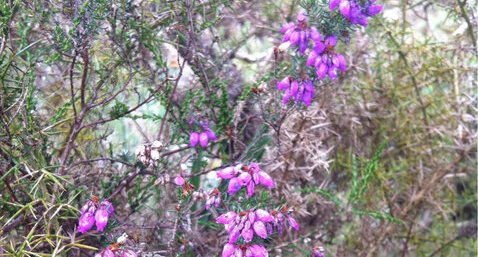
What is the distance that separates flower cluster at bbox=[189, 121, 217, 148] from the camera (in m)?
1.96

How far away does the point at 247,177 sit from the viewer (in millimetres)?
1632

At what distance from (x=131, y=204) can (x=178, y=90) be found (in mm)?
469

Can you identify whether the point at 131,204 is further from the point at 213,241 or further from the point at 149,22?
the point at 149,22

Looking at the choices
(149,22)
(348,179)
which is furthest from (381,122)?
(149,22)

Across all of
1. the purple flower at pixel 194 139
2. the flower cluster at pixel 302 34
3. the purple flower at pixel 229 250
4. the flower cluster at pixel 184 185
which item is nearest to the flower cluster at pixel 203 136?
the purple flower at pixel 194 139

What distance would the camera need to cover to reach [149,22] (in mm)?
2053

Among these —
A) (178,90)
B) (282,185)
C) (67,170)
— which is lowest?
(282,185)

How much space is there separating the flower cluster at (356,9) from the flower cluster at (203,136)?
526 mm

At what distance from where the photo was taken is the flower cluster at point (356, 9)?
1688 mm

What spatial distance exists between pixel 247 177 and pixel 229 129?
1.78 feet

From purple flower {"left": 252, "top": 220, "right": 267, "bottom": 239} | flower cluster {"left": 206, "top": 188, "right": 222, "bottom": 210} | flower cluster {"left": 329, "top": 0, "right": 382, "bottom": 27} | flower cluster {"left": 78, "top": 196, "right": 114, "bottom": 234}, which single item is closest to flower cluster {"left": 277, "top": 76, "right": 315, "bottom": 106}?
flower cluster {"left": 329, "top": 0, "right": 382, "bottom": 27}

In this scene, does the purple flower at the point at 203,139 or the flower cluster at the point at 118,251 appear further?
the purple flower at the point at 203,139

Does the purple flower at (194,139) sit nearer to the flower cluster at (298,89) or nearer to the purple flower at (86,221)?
the flower cluster at (298,89)

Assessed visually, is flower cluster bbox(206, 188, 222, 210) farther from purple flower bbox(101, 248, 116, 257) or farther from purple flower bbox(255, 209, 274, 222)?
purple flower bbox(101, 248, 116, 257)
